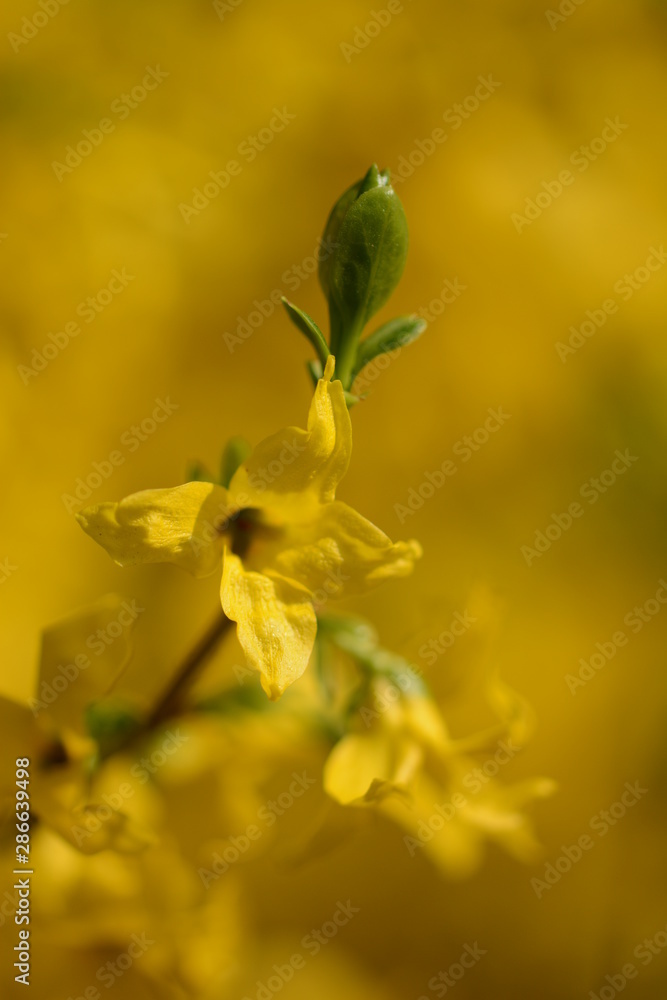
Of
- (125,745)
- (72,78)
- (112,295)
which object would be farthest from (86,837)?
(72,78)

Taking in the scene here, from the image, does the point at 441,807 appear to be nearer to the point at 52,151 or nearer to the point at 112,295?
the point at 112,295

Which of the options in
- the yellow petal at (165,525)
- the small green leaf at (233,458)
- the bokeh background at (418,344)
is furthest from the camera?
the bokeh background at (418,344)

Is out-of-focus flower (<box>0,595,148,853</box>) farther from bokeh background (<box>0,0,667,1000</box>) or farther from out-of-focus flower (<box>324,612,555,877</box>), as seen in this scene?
bokeh background (<box>0,0,667,1000</box>)

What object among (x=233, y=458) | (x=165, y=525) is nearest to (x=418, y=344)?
(x=233, y=458)

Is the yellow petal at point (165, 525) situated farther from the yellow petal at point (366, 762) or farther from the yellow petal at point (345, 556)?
the yellow petal at point (366, 762)

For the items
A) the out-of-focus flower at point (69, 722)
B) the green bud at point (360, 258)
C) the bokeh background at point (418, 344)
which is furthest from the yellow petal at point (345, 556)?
the bokeh background at point (418, 344)

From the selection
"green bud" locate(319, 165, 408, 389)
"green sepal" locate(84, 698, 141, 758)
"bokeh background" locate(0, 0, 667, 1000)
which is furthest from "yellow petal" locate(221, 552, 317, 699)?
"bokeh background" locate(0, 0, 667, 1000)
